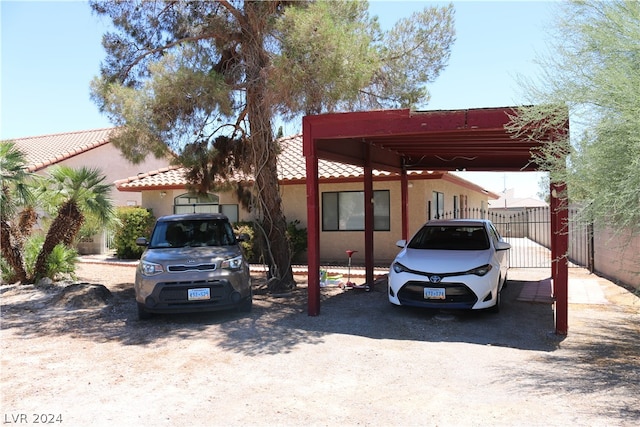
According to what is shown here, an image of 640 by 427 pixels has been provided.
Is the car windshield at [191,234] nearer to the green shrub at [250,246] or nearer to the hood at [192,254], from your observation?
the hood at [192,254]

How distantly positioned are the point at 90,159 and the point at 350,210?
14.7 metres

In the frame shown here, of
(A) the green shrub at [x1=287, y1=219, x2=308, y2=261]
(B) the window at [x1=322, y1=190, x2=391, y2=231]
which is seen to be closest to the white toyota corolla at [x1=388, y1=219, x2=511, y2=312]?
(B) the window at [x1=322, y1=190, x2=391, y2=231]

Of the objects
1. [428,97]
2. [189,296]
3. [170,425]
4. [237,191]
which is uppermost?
[428,97]

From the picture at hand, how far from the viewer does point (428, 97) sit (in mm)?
11266

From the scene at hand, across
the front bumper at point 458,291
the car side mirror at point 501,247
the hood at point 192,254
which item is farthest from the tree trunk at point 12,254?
the car side mirror at point 501,247

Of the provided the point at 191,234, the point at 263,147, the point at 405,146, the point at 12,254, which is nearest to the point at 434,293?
the point at 191,234

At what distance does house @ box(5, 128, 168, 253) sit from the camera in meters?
22.6

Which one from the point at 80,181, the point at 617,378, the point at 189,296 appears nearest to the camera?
the point at 617,378

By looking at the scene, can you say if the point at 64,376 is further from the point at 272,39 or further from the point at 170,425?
the point at 272,39

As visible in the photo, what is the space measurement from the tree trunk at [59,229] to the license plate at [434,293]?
8.45m

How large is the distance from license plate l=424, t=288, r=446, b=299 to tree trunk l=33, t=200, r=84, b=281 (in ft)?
27.7

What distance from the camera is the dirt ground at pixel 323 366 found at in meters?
4.56

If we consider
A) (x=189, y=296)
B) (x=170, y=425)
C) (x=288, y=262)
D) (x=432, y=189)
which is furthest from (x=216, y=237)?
(x=432, y=189)

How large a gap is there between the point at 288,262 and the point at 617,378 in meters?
7.07
